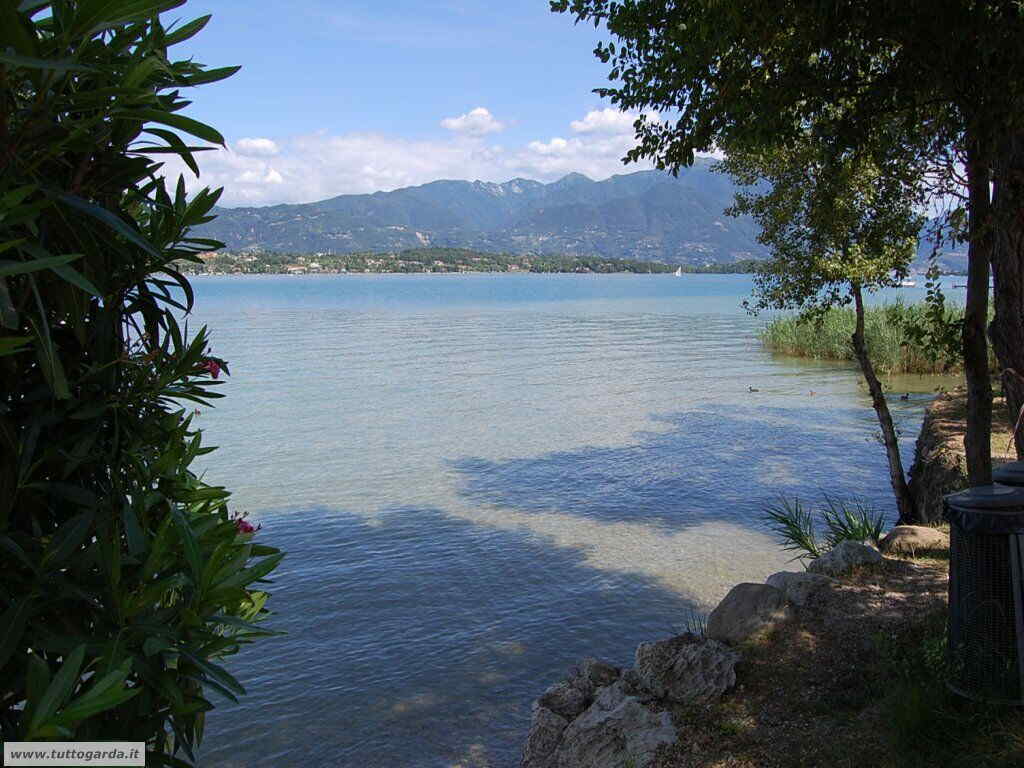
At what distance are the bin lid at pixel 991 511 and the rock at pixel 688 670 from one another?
220 cm

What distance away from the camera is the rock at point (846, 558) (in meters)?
8.16

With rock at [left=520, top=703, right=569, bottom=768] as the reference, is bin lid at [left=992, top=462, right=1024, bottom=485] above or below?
above

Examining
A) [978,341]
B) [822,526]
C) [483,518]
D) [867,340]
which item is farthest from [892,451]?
[867,340]

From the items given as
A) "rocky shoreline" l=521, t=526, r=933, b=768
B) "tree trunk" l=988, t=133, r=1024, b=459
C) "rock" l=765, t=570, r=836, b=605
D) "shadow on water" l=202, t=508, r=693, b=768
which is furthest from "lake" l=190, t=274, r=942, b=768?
"tree trunk" l=988, t=133, r=1024, b=459

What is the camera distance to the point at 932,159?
28.4 feet

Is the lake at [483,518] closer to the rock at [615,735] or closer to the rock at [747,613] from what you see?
the rock at [615,735]

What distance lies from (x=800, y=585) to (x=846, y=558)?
3.22ft

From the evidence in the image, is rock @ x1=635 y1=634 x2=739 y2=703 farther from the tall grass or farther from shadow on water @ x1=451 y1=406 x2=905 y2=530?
the tall grass

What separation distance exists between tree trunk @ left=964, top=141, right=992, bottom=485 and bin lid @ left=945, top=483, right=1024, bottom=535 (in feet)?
4.60

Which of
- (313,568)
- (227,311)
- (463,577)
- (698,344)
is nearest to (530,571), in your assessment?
(463,577)

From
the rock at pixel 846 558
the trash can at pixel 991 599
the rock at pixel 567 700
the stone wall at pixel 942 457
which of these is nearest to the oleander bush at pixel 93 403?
the trash can at pixel 991 599

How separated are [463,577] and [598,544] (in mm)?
2429

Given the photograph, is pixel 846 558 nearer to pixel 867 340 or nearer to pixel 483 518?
pixel 483 518

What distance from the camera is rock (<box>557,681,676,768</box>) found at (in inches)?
217
